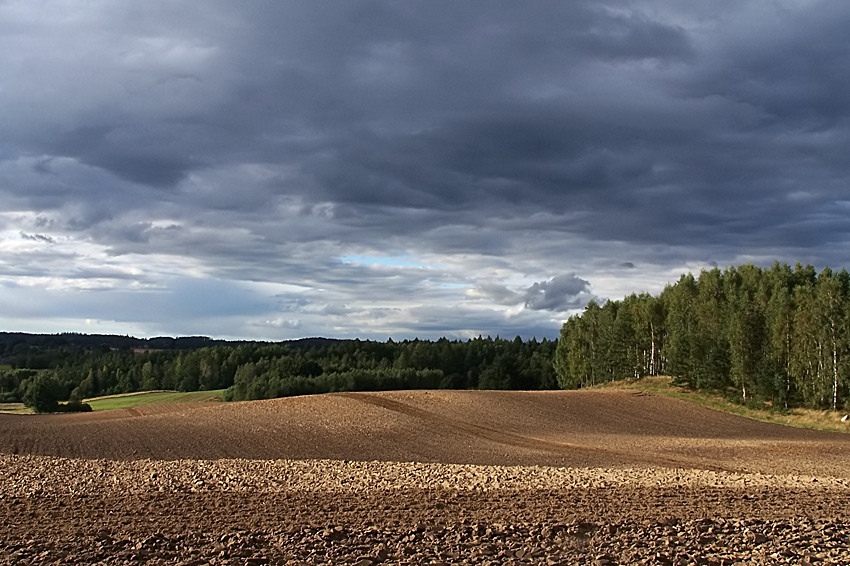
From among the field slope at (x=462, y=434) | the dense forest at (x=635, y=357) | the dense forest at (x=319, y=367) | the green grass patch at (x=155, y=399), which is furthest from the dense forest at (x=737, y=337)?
the green grass patch at (x=155, y=399)

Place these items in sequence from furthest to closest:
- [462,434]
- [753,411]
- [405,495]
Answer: [753,411]
[462,434]
[405,495]

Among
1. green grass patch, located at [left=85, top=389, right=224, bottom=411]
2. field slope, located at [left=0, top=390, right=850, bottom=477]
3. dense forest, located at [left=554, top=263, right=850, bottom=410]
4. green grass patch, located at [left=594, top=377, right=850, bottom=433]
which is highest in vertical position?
dense forest, located at [left=554, top=263, right=850, bottom=410]

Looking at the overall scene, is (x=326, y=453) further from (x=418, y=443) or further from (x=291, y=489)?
(x=291, y=489)

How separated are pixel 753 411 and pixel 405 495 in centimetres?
3567

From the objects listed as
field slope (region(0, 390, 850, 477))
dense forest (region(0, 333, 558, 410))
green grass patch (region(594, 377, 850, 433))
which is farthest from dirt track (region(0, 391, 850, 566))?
dense forest (region(0, 333, 558, 410))

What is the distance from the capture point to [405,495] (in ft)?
49.9

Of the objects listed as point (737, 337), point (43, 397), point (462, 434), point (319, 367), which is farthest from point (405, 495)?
point (319, 367)

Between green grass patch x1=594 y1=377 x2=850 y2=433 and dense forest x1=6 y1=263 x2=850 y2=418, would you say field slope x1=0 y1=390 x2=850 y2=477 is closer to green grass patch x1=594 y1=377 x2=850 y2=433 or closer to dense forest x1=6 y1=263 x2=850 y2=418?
green grass patch x1=594 y1=377 x2=850 y2=433

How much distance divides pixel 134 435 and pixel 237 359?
85.7 metres

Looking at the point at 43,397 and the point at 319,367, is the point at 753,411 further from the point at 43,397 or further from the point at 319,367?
the point at 43,397

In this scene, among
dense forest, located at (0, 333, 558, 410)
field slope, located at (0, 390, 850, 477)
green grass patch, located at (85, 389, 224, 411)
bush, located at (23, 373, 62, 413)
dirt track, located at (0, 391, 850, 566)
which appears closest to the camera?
dirt track, located at (0, 391, 850, 566)

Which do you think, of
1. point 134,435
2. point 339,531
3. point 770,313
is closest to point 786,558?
point 339,531

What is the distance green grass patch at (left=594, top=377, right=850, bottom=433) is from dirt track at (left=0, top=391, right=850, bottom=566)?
27.5ft

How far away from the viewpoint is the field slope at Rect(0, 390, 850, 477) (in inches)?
973
